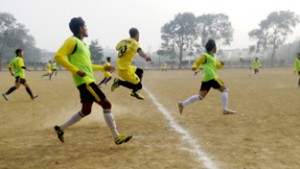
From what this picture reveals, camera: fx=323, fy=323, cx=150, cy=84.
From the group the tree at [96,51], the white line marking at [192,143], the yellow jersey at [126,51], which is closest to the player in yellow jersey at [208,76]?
the white line marking at [192,143]

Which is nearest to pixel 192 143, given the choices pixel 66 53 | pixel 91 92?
pixel 91 92

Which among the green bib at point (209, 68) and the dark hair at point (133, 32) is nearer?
the dark hair at point (133, 32)

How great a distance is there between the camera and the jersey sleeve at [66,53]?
475 cm

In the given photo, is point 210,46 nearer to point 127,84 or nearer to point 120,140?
point 127,84

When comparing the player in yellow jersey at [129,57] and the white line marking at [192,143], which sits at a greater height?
the player in yellow jersey at [129,57]

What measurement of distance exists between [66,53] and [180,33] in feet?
249

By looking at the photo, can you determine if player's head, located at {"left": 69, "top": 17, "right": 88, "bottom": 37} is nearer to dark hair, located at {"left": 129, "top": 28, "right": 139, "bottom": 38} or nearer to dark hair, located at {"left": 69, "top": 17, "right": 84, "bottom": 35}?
dark hair, located at {"left": 69, "top": 17, "right": 84, "bottom": 35}

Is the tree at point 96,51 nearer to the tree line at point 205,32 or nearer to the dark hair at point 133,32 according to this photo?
the tree line at point 205,32

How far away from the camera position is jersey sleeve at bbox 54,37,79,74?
475cm

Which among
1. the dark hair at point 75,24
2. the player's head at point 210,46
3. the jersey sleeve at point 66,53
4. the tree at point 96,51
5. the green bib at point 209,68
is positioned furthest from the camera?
the tree at point 96,51

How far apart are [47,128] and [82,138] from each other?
1375 mm

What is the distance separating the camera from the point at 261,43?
79.4 meters

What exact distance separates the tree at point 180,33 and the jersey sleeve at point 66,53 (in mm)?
73824

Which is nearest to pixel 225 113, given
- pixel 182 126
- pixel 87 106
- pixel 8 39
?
pixel 182 126
